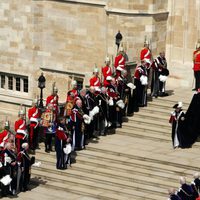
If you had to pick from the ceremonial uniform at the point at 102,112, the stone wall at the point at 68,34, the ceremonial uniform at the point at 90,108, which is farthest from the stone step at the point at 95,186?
the stone wall at the point at 68,34

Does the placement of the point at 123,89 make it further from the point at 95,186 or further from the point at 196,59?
the point at 95,186

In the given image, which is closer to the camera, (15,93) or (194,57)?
(194,57)

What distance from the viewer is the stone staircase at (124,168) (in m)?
45.8

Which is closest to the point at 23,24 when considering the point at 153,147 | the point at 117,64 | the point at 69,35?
the point at 69,35

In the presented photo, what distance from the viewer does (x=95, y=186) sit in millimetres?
46219

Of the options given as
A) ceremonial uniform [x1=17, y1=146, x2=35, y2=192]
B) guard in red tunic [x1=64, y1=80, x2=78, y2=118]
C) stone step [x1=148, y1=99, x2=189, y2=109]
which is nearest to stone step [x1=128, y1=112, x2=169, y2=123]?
stone step [x1=148, y1=99, x2=189, y2=109]

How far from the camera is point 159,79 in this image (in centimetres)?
5197

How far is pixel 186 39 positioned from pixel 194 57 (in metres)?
2.49

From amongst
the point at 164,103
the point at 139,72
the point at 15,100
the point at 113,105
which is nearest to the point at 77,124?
the point at 113,105

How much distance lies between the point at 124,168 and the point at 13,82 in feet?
39.6

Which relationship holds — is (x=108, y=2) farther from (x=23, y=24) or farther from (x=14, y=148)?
(x=14, y=148)

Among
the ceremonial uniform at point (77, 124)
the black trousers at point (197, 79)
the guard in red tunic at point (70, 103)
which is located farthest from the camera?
the black trousers at point (197, 79)

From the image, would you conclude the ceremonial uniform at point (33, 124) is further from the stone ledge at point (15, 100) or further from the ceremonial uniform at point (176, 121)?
the stone ledge at point (15, 100)

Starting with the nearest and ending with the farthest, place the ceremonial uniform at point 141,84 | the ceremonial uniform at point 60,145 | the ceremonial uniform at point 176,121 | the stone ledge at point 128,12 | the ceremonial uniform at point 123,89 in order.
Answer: the ceremonial uniform at point 60,145 < the ceremonial uniform at point 176,121 < the ceremonial uniform at point 123,89 < the ceremonial uniform at point 141,84 < the stone ledge at point 128,12
